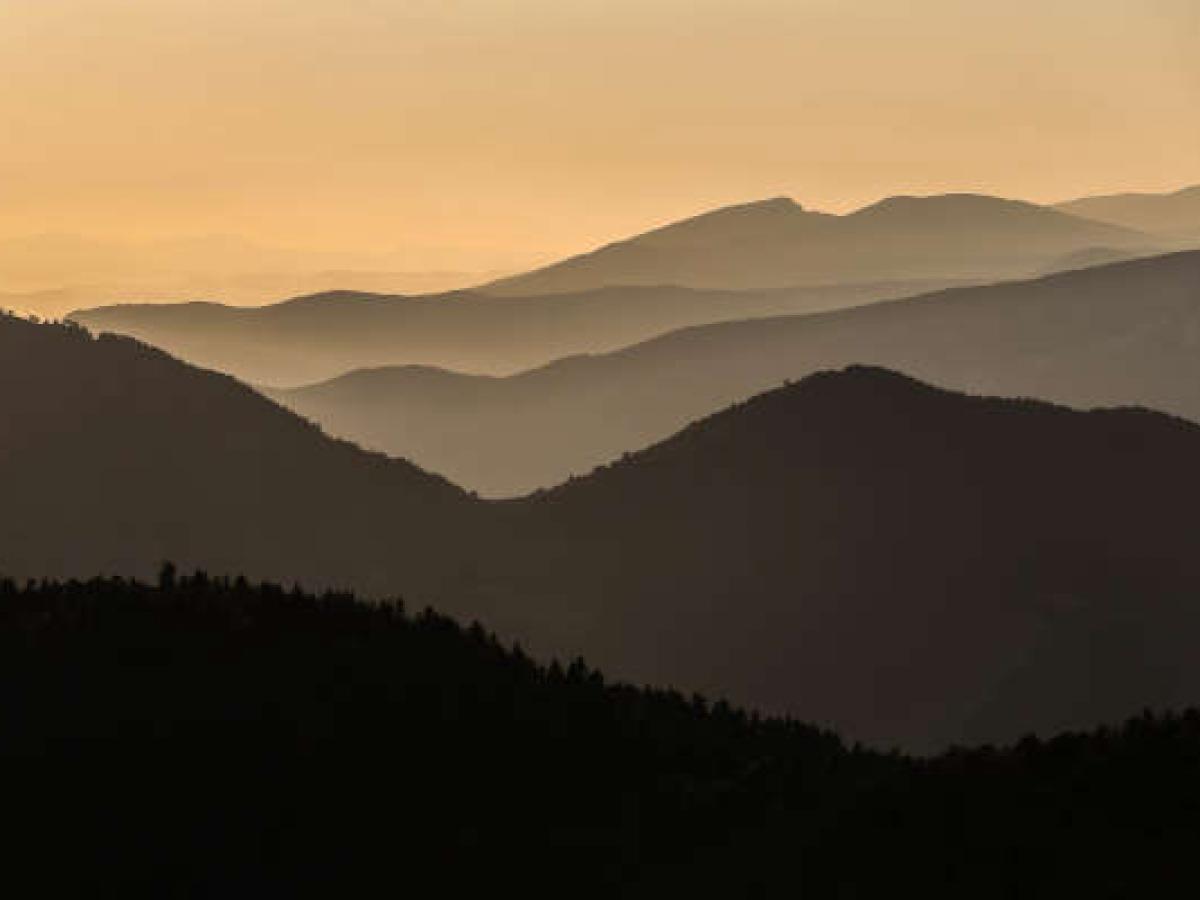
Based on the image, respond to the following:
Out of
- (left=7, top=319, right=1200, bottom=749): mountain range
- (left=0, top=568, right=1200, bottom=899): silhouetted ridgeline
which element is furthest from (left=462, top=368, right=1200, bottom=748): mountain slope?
(left=0, top=568, right=1200, bottom=899): silhouetted ridgeline

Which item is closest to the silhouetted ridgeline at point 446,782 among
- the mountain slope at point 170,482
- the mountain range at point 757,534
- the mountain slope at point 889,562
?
the mountain slope at point 889,562

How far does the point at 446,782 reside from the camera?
7275cm

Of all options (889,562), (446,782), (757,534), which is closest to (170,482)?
(757,534)

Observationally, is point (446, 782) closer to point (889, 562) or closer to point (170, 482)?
point (889, 562)

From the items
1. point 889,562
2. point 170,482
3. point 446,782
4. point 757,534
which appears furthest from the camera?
point 170,482

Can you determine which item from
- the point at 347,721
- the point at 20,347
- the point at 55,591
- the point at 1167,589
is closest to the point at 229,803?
the point at 347,721

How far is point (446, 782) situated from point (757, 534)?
368 feet

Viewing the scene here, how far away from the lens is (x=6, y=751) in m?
72.5

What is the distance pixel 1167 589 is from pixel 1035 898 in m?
119

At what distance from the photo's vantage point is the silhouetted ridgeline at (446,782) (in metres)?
64.9

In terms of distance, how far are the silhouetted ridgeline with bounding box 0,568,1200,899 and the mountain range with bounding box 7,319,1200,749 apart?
82456mm

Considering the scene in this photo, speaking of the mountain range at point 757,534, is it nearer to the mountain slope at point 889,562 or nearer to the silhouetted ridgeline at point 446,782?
the mountain slope at point 889,562

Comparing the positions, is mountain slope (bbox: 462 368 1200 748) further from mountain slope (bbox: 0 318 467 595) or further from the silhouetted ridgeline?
the silhouetted ridgeline

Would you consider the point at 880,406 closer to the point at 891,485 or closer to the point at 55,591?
the point at 891,485
